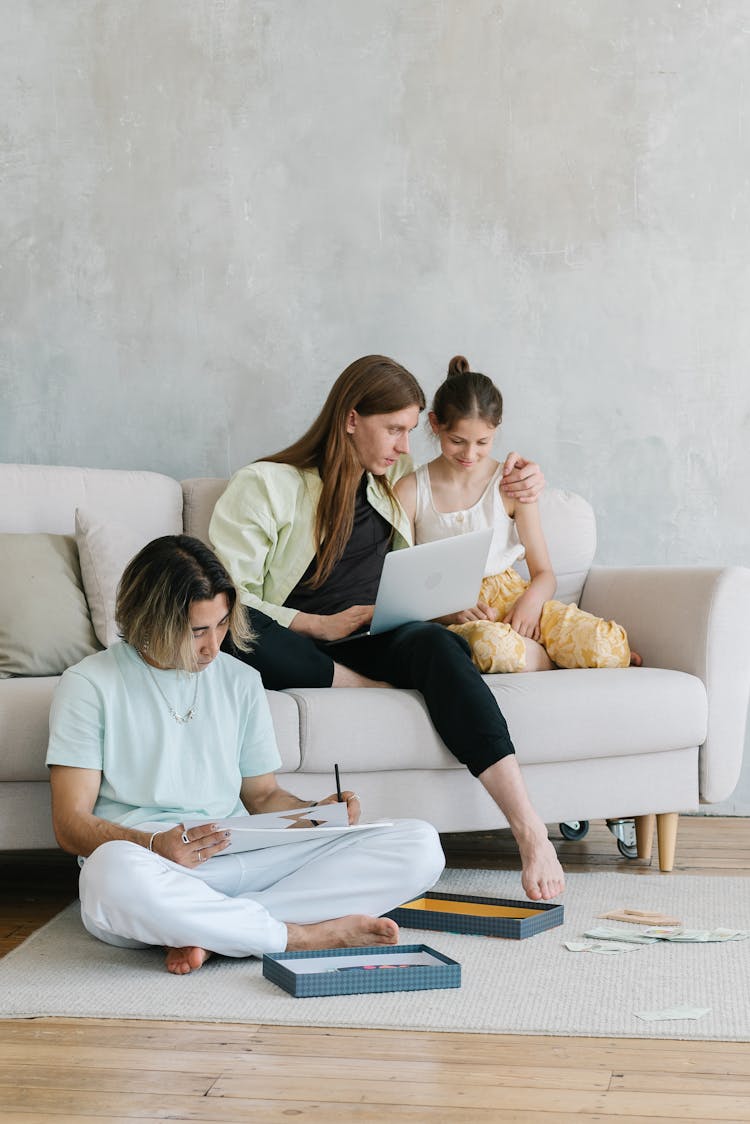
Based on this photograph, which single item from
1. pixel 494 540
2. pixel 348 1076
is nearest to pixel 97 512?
pixel 494 540

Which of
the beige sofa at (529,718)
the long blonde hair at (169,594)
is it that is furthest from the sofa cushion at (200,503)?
the long blonde hair at (169,594)

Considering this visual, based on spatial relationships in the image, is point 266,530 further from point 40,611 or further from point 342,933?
point 342,933

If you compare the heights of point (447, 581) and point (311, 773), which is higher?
point (447, 581)

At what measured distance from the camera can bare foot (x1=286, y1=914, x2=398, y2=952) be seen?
1907 millimetres

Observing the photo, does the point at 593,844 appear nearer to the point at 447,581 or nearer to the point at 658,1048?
the point at 447,581

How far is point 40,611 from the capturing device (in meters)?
2.51

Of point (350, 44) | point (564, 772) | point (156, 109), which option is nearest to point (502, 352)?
point (350, 44)

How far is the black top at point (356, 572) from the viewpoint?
2627 mm

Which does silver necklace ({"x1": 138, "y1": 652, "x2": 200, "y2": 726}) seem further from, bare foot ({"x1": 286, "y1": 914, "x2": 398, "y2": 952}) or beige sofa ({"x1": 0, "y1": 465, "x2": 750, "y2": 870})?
bare foot ({"x1": 286, "y1": 914, "x2": 398, "y2": 952})

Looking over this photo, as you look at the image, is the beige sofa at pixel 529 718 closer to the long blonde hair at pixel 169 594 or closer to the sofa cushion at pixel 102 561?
the sofa cushion at pixel 102 561

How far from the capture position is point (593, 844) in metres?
2.90

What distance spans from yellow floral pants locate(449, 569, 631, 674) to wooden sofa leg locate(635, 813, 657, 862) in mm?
337

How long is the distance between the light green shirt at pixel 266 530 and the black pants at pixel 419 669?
145 millimetres

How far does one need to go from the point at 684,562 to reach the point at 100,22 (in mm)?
2198
